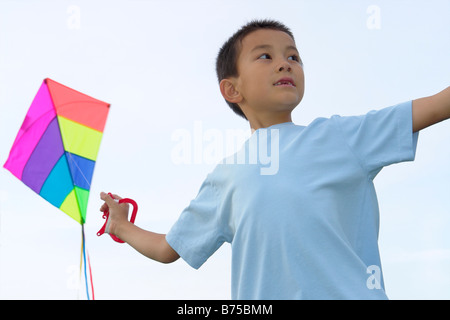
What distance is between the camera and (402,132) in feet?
5.05

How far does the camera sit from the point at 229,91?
2068 millimetres

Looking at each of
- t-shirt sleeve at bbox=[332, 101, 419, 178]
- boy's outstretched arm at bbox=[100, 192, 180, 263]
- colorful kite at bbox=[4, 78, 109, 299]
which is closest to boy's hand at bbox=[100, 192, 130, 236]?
boy's outstretched arm at bbox=[100, 192, 180, 263]

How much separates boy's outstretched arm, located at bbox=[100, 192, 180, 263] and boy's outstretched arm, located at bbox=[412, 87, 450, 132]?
92 cm

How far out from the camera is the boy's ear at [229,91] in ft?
6.66

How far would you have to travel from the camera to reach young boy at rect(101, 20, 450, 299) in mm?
1512

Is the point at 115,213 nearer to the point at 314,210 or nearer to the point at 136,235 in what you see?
the point at 136,235

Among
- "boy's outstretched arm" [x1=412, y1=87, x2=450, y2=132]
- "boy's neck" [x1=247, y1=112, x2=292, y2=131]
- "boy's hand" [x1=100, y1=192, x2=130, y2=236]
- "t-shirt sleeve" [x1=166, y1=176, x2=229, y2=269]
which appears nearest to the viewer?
"boy's outstretched arm" [x1=412, y1=87, x2=450, y2=132]

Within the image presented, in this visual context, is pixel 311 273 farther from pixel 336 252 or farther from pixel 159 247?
pixel 159 247

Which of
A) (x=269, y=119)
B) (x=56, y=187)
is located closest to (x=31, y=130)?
(x=56, y=187)

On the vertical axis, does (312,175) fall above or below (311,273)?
above

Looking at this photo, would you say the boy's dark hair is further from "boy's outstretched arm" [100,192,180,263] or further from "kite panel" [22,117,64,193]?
"kite panel" [22,117,64,193]

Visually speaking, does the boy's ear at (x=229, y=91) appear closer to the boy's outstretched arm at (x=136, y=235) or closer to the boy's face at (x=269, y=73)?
the boy's face at (x=269, y=73)
